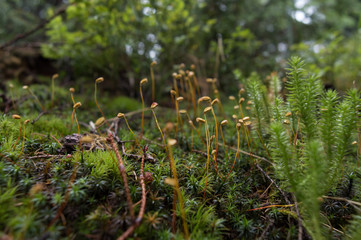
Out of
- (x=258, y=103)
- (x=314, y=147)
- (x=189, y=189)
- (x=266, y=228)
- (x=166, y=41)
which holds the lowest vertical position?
(x=266, y=228)

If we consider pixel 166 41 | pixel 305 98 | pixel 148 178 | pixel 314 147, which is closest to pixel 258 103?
pixel 305 98

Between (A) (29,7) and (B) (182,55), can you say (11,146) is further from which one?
(A) (29,7)

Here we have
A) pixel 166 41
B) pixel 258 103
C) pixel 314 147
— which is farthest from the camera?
pixel 166 41

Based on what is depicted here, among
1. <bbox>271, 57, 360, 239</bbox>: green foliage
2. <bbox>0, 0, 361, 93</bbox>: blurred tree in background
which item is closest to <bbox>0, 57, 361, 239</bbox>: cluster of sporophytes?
<bbox>271, 57, 360, 239</bbox>: green foliage

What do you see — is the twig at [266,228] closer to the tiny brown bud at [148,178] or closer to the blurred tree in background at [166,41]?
the tiny brown bud at [148,178]

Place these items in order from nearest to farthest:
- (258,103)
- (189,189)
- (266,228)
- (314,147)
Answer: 1. (314,147)
2. (266,228)
3. (189,189)
4. (258,103)

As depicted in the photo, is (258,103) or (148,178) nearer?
(148,178)

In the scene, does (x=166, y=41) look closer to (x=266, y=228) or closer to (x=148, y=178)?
(x=148, y=178)

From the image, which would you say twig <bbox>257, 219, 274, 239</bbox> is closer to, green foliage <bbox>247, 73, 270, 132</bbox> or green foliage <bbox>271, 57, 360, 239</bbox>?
green foliage <bbox>271, 57, 360, 239</bbox>
